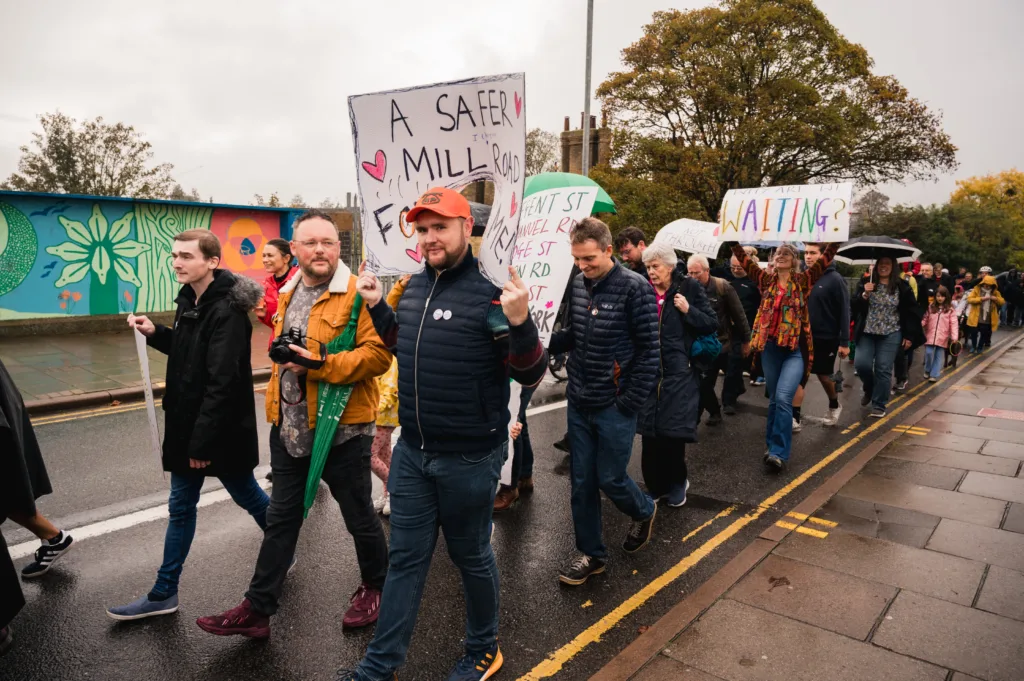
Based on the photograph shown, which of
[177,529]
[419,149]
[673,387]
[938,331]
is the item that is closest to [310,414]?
[177,529]

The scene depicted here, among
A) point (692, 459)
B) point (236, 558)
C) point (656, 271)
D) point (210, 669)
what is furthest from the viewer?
point (692, 459)

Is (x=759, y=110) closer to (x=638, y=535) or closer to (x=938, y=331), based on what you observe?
(x=938, y=331)

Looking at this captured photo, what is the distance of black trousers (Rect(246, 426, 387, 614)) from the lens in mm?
3178

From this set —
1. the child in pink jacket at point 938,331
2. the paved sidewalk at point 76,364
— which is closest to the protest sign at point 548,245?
the paved sidewalk at point 76,364

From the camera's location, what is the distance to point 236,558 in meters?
4.13

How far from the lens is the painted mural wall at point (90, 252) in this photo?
1229 cm

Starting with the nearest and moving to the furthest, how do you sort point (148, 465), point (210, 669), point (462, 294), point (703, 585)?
point (462, 294)
point (210, 669)
point (703, 585)
point (148, 465)

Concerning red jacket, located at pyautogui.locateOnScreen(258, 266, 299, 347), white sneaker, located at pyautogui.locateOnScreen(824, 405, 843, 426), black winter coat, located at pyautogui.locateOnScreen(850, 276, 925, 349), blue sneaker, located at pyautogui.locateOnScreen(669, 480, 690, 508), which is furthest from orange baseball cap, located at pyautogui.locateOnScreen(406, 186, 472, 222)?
black winter coat, located at pyautogui.locateOnScreen(850, 276, 925, 349)

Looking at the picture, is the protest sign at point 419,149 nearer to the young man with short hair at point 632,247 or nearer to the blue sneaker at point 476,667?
the blue sneaker at point 476,667

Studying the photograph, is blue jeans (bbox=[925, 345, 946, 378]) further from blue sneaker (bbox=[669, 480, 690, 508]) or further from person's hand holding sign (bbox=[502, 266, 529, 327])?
person's hand holding sign (bbox=[502, 266, 529, 327])

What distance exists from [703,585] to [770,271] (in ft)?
12.4

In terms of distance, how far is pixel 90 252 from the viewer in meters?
13.2

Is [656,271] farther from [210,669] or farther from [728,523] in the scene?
[210,669]

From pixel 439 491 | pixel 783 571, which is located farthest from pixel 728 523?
pixel 439 491
